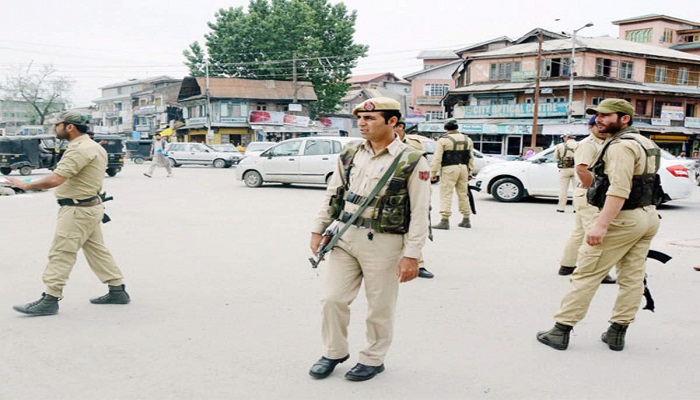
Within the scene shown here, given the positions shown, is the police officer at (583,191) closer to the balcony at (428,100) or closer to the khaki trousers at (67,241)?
the khaki trousers at (67,241)

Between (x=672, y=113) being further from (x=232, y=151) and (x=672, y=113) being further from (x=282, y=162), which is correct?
(x=282, y=162)

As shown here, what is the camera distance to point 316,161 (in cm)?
1608

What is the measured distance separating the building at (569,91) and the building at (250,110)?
14705mm

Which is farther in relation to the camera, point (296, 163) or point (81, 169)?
point (296, 163)

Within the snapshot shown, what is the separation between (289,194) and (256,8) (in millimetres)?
41133

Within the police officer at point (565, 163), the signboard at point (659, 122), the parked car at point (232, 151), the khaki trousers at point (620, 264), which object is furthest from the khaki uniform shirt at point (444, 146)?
the signboard at point (659, 122)

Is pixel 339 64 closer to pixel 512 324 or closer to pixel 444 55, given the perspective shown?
pixel 444 55

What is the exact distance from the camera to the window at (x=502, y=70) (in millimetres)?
42625

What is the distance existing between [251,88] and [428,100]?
18175 mm

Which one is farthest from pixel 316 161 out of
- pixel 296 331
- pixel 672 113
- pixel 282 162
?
pixel 672 113

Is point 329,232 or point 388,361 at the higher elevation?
point 329,232

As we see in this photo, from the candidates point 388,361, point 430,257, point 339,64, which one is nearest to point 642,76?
point 339,64

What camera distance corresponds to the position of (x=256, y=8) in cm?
5216

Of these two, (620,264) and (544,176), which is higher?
(620,264)
